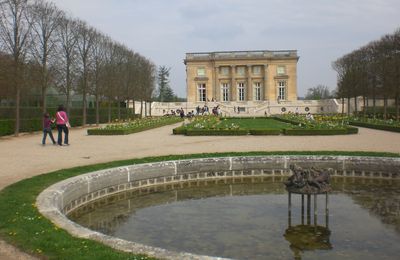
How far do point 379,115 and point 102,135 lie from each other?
33418 millimetres

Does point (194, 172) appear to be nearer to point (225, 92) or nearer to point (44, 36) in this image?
point (44, 36)

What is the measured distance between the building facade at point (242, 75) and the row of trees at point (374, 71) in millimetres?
21050

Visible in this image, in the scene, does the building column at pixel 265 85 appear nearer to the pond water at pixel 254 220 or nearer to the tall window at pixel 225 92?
the tall window at pixel 225 92

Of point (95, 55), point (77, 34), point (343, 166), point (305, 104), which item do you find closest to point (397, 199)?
point (343, 166)

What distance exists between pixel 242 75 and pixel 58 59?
174ft

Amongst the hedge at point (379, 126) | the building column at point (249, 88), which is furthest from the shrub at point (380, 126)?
the building column at point (249, 88)

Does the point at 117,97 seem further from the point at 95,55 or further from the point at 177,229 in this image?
the point at 177,229

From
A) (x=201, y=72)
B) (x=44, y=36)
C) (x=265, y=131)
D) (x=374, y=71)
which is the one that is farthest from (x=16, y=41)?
(x=201, y=72)

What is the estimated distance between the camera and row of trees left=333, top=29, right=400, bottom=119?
131 feet

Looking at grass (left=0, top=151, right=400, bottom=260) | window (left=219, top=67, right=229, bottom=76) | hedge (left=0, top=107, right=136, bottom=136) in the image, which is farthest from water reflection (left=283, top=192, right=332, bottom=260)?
window (left=219, top=67, right=229, bottom=76)

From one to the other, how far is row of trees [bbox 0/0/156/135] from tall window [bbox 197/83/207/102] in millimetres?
31882

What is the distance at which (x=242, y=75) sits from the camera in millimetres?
83375

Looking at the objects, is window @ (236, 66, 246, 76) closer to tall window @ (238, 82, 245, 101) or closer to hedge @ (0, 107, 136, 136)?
tall window @ (238, 82, 245, 101)

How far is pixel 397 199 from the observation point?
9891 millimetres
